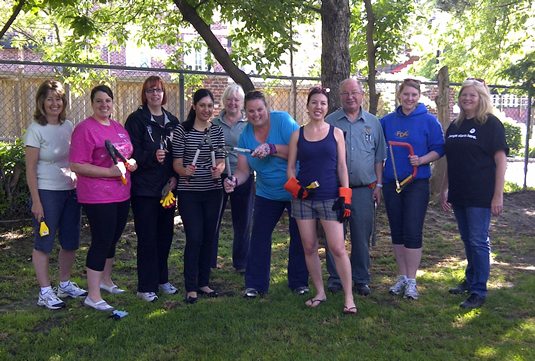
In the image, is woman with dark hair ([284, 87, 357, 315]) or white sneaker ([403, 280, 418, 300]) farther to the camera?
white sneaker ([403, 280, 418, 300])

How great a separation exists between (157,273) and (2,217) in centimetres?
369

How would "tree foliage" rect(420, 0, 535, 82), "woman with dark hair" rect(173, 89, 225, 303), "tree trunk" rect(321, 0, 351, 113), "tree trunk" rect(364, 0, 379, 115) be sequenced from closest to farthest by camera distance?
1. "woman with dark hair" rect(173, 89, 225, 303)
2. "tree trunk" rect(321, 0, 351, 113)
3. "tree trunk" rect(364, 0, 379, 115)
4. "tree foliage" rect(420, 0, 535, 82)

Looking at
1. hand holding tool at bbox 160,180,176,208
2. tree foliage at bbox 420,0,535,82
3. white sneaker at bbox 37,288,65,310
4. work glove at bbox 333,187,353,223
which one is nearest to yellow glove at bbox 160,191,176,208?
hand holding tool at bbox 160,180,176,208

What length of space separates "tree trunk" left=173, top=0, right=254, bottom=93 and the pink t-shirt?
2.57 metres

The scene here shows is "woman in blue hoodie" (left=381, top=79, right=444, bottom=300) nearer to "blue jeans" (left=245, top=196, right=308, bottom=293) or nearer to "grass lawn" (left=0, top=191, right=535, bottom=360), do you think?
"grass lawn" (left=0, top=191, right=535, bottom=360)

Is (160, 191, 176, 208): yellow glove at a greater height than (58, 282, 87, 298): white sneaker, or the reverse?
(160, 191, 176, 208): yellow glove

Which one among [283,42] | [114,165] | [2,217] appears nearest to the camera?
[114,165]

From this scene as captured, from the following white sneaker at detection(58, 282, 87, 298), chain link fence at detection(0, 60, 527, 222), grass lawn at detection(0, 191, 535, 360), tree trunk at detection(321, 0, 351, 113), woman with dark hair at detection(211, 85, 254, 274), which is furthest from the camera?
chain link fence at detection(0, 60, 527, 222)

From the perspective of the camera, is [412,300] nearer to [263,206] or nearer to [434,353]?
[434,353]

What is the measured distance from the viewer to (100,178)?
4379 mm

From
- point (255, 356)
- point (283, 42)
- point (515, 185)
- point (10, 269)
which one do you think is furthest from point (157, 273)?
point (515, 185)

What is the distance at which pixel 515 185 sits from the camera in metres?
11.3

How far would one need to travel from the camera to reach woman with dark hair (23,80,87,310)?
14.6ft

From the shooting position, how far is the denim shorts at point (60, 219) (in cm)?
450
